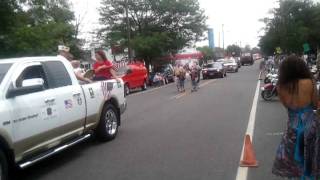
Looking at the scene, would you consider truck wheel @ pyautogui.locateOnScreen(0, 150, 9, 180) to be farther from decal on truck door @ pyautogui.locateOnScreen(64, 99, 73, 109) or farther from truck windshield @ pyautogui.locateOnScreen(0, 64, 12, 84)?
decal on truck door @ pyautogui.locateOnScreen(64, 99, 73, 109)

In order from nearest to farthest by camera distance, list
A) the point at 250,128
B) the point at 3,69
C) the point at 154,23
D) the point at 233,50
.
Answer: the point at 3,69, the point at 250,128, the point at 154,23, the point at 233,50

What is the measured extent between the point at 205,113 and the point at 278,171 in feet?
32.7

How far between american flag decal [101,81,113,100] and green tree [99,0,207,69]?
3938 centimetres

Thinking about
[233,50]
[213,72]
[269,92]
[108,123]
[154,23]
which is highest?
[154,23]

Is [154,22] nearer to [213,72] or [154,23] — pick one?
[154,23]

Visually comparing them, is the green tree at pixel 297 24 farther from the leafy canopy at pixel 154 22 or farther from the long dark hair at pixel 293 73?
the long dark hair at pixel 293 73

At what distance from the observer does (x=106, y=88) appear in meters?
11.0

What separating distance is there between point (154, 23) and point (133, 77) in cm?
2214

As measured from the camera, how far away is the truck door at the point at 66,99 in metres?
8.73

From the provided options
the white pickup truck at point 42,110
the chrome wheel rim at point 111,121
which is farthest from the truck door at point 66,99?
the chrome wheel rim at point 111,121

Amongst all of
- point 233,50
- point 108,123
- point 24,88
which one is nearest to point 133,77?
point 108,123

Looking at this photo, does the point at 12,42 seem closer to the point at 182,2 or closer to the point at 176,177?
the point at 176,177

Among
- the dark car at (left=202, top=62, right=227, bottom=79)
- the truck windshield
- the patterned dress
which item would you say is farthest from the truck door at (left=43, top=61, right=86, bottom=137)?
the dark car at (left=202, top=62, right=227, bottom=79)

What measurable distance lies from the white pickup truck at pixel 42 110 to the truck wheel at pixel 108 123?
0.8 inches
